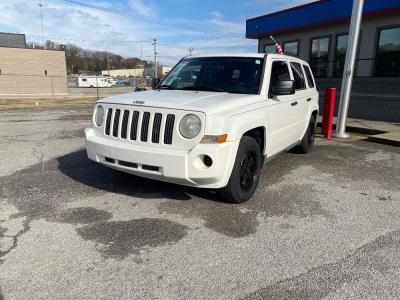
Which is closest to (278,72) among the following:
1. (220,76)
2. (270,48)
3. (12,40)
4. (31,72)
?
(220,76)

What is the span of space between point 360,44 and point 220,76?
1099 centimetres

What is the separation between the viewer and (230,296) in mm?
2611

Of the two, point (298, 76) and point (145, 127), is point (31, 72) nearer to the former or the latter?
point (298, 76)

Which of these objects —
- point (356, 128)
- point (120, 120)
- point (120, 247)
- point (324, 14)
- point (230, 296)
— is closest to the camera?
point (230, 296)

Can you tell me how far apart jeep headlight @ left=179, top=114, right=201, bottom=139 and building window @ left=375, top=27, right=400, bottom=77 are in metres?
11.8

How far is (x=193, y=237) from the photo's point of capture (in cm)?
351

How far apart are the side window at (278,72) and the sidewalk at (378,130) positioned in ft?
14.4

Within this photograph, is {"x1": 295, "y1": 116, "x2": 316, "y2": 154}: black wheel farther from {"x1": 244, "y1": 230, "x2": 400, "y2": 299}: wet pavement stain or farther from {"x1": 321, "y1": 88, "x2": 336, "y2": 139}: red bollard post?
{"x1": 244, "y1": 230, "x2": 400, "y2": 299}: wet pavement stain

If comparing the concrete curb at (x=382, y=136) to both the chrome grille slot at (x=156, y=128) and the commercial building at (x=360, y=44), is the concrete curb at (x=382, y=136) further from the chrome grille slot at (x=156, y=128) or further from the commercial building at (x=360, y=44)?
the chrome grille slot at (x=156, y=128)

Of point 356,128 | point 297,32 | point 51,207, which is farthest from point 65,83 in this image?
point 51,207

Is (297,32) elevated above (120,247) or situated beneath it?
elevated above

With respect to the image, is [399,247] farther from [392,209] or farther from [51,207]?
[51,207]

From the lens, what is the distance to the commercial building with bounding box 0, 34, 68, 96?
38.6 metres

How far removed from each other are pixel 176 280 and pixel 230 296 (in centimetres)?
45
